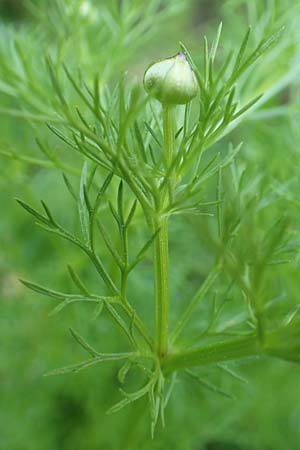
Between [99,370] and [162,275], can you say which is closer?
[162,275]

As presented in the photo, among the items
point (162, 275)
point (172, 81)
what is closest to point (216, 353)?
point (162, 275)

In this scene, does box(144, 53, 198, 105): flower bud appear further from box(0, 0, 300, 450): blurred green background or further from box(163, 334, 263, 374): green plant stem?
box(0, 0, 300, 450): blurred green background

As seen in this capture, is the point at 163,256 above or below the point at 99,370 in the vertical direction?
above

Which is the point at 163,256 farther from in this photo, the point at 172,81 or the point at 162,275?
the point at 172,81

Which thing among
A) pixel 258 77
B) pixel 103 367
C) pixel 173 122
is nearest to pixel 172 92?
pixel 173 122

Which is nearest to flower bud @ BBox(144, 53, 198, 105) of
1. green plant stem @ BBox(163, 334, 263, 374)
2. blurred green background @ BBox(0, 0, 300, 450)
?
green plant stem @ BBox(163, 334, 263, 374)

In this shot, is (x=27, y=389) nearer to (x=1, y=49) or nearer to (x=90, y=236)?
(x=1, y=49)

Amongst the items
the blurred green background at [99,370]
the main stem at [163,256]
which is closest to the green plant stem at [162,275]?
the main stem at [163,256]
